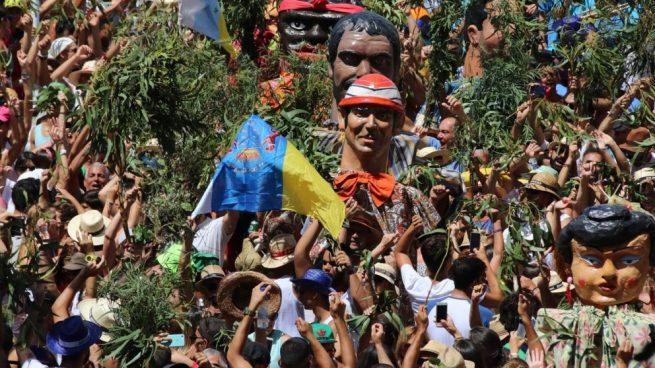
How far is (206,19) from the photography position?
48.1ft

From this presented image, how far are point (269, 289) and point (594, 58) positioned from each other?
340cm

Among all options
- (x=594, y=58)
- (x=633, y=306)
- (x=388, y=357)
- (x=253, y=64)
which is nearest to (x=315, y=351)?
(x=388, y=357)

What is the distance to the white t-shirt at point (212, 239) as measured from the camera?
522 inches

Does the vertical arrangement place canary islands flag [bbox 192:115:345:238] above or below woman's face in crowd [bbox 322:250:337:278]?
above

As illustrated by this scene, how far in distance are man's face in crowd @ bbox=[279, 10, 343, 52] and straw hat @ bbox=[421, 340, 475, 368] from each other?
230 inches

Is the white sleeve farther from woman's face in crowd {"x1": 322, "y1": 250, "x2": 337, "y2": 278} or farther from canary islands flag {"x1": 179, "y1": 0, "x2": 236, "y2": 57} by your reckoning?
canary islands flag {"x1": 179, "y1": 0, "x2": 236, "y2": 57}

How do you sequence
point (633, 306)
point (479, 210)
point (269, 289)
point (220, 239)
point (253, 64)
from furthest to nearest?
point (253, 64)
point (220, 239)
point (479, 210)
point (269, 289)
point (633, 306)

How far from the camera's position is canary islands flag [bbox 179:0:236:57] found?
568 inches

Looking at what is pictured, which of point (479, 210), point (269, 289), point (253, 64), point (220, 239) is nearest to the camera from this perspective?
point (269, 289)

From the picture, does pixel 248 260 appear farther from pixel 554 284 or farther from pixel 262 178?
pixel 554 284

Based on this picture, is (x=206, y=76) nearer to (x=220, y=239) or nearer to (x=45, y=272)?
(x=220, y=239)

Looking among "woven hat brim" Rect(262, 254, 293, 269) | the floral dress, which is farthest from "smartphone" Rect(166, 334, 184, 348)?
the floral dress

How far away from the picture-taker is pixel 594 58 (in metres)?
13.5

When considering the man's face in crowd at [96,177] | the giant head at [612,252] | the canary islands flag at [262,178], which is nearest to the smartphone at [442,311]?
the canary islands flag at [262,178]
